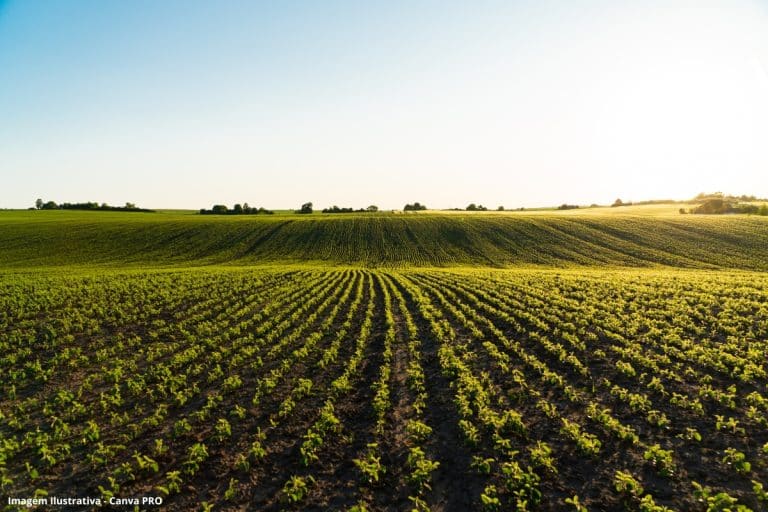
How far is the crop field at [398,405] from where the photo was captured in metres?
9.27

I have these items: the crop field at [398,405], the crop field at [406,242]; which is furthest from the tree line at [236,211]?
the crop field at [398,405]

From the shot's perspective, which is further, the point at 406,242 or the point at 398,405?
the point at 406,242

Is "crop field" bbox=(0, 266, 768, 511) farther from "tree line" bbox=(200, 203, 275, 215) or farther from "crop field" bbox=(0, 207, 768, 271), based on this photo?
"tree line" bbox=(200, 203, 275, 215)

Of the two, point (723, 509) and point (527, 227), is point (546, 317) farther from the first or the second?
point (527, 227)

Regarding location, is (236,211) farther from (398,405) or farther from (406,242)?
(398,405)

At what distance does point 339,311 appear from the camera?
26234 millimetres

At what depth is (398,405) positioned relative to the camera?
43.3ft

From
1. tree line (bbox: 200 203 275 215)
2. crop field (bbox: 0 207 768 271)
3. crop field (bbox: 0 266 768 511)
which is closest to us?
crop field (bbox: 0 266 768 511)

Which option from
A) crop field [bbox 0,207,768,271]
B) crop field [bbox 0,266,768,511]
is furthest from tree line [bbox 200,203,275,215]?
crop field [bbox 0,266,768,511]

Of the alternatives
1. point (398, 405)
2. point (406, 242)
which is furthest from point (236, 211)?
point (398, 405)

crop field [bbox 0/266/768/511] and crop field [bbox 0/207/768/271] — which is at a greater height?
crop field [bbox 0/207/768/271]

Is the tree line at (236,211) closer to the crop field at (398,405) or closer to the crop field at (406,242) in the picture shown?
the crop field at (406,242)

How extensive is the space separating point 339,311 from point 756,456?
66.1 ft

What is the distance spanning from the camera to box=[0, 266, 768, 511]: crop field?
30.4ft
